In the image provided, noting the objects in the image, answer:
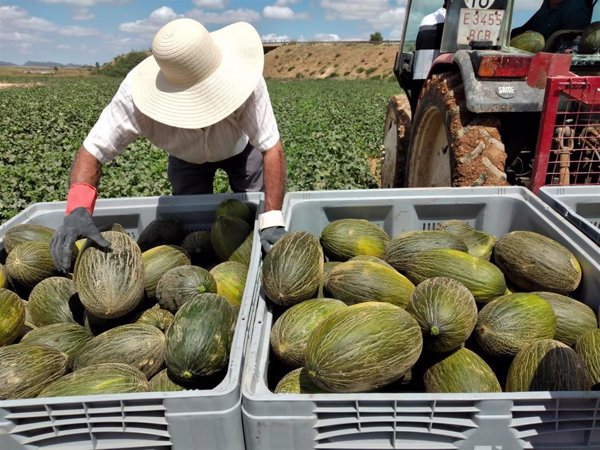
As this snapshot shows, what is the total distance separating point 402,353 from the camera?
74.0 inches

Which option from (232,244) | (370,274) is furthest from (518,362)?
(232,244)

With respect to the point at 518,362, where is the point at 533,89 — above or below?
above

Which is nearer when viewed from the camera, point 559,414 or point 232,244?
point 559,414

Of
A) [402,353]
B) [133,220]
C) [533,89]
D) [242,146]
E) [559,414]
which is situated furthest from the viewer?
[242,146]

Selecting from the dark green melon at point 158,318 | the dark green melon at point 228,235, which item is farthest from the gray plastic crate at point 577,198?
the dark green melon at point 158,318

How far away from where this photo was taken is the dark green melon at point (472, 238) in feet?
9.50

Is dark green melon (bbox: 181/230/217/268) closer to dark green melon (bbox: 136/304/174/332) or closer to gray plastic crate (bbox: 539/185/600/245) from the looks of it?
dark green melon (bbox: 136/304/174/332)

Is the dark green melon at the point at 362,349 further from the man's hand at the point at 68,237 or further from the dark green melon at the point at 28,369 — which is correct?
the man's hand at the point at 68,237

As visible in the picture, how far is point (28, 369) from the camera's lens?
211 centimetres

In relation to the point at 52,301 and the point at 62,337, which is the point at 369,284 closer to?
the point at 62,337

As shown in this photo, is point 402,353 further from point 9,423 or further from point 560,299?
point 9,423

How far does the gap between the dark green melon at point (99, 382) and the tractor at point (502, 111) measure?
2.83 m

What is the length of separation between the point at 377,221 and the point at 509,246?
3.01 ft

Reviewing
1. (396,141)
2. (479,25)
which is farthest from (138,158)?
(479,25)
